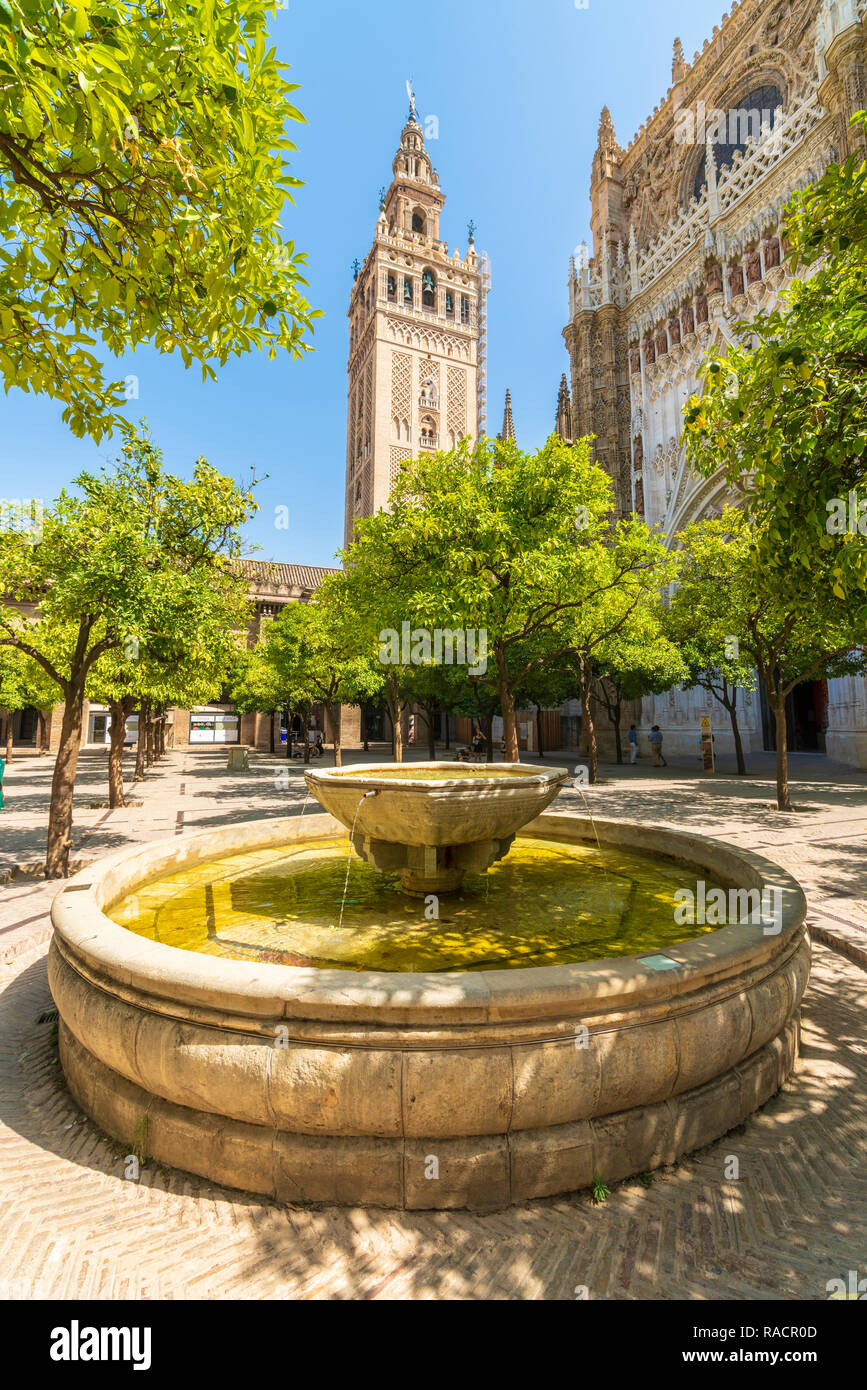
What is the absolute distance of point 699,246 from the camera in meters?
35.5

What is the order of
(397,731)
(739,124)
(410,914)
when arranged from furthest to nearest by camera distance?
(739,124)
(397,731)
(410,914)

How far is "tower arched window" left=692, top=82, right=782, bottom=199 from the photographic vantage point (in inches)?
1350

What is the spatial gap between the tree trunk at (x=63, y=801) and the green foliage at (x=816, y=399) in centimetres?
875

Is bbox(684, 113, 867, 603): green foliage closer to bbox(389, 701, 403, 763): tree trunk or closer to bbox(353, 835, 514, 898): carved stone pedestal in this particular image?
bbox(353, 835, 514, 898): carved stone pedestal

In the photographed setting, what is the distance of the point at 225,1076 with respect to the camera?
2.95 meters

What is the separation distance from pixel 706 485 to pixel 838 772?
1804 centimetres

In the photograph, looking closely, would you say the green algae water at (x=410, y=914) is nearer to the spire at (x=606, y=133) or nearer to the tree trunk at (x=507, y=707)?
the tree trunk at (x=507, y=707)

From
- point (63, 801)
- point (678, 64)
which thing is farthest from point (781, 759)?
point (678, 64)

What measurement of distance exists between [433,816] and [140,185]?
4.40 metres

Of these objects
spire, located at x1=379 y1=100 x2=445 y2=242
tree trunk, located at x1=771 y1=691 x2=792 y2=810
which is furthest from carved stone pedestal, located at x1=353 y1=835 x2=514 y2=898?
spire, located at x1=379 y1=100 x2=445 y2=242

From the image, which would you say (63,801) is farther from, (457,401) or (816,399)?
(457,401)

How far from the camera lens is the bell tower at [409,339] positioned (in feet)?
198

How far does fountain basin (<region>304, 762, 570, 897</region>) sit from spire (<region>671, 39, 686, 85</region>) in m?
56.5

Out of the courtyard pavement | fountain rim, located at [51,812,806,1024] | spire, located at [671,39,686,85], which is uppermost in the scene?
spire, located at [671,39,686,85]
